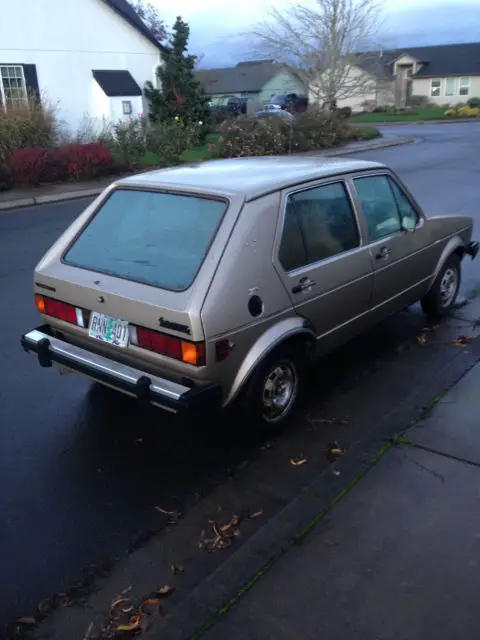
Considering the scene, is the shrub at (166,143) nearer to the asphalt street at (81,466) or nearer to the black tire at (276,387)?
the asphalt street at (81,466)

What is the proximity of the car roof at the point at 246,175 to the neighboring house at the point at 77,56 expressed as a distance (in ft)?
65.5

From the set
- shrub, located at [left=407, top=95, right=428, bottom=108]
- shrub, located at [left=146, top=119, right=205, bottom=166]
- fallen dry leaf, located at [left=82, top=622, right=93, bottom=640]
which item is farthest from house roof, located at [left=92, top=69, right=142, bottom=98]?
shrub, located at [left=407, top=95, right=428, bottom=108]

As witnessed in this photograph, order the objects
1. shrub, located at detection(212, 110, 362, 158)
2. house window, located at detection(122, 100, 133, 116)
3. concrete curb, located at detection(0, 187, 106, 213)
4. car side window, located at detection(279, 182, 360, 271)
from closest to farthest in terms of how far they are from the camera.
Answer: car side window, located at detection(279, 182, 360, 271)
concrete curb, located at detection(0, 187, 106, 213)
shrub, located at detection(212, 110, 362, 158)
house window, located at detection(122, 100, 133, 116)

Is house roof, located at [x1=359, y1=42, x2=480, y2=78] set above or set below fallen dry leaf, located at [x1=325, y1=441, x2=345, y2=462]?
above

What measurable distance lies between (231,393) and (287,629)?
1.43 metres

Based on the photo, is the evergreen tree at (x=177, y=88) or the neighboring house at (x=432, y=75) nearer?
the evergreen tree at (x=177, y=88)

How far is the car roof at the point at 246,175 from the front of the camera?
12.8 ft

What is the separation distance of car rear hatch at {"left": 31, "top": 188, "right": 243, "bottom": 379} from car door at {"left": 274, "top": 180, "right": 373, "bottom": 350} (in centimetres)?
52

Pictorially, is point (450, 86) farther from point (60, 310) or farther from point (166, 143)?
point (60, 310)

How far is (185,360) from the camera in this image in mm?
3506

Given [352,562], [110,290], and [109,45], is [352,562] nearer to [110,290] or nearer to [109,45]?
[110,290]

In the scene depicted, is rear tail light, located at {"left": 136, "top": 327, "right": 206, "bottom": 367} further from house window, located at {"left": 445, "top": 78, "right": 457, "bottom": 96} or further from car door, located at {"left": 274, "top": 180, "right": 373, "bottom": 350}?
house window, located at {"left": 445, "top": 78, "right": 457, "bottom": 96}

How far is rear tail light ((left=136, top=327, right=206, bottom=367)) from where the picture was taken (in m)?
3.44

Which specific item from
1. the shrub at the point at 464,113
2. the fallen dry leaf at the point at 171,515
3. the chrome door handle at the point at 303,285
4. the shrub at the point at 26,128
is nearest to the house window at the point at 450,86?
the shrub at the point at 464,113
